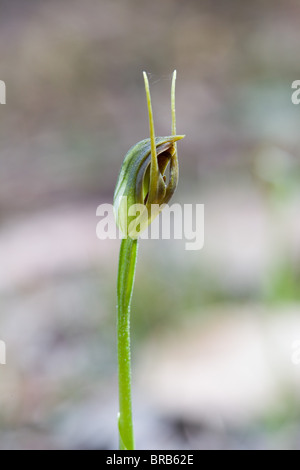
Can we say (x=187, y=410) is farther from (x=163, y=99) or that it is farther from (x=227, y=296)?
(x=163, y=99)

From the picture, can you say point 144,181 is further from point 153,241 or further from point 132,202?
point 153,241

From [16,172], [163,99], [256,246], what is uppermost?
[163,99]

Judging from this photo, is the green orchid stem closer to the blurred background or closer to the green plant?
the green plant

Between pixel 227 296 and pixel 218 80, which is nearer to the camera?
pixel 227 296

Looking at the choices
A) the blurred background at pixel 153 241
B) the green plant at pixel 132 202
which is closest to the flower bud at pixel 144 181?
the green plant at pixel 132 202

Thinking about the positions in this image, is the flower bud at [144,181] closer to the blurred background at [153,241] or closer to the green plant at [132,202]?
the green plant at [132,202]

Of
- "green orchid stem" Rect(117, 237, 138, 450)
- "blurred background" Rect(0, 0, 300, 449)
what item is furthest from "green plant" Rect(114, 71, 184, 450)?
"blurred background" Rect(0, 0, 300, 449)

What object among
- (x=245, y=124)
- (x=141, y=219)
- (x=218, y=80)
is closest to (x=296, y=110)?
(x=245, y=124)

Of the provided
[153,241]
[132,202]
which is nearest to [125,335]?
[132,202]
